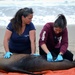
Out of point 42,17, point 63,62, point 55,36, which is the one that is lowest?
point 42,17

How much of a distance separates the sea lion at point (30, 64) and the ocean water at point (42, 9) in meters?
6.08

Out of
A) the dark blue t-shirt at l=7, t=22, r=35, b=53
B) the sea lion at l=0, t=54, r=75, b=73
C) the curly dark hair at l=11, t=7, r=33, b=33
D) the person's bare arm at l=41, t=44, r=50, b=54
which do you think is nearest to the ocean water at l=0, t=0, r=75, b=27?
the dark blue t-shirt at l=7, t=22, r=35, b=53

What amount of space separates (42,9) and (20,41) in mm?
8383

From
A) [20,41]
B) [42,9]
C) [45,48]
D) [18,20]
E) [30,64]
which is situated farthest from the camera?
[42,9]

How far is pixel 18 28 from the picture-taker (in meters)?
5.48

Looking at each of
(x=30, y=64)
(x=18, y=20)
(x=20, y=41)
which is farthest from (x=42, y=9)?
(x=30, y=64)

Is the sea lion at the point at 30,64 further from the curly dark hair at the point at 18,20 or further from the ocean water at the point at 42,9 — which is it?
the ocean water at the point at 42,9

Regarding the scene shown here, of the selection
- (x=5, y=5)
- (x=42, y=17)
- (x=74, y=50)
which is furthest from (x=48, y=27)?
(x=5, y=5)

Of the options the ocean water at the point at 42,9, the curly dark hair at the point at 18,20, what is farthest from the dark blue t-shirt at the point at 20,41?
the ocean water at the point at 42,9

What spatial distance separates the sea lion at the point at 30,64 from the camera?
Answer: 4.98 meters

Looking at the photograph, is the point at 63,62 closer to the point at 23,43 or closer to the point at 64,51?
the point at 64,51

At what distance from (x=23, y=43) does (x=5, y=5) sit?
9.16 meters

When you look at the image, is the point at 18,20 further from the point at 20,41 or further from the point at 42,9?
the point at 42,9

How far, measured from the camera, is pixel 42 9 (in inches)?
546
